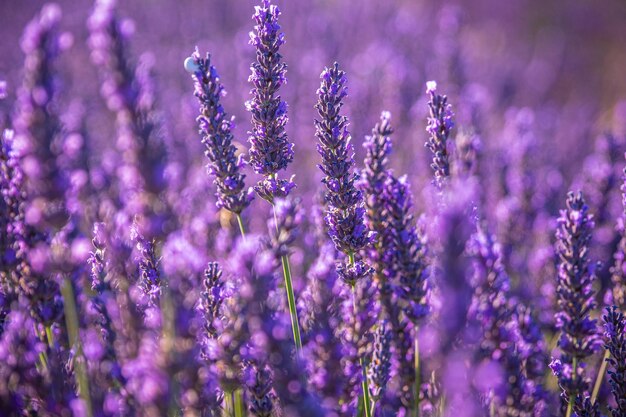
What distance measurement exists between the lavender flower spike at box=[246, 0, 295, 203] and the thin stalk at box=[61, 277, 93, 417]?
76cm

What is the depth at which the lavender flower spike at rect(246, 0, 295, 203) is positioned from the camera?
1979mm

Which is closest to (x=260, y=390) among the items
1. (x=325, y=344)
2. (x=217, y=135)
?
(x=325, y=344)

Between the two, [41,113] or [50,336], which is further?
[50,336]

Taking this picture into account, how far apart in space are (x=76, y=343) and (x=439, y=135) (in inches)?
54.9

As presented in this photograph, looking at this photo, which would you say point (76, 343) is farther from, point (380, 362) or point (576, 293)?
point (576, 293)

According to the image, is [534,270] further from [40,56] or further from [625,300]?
[40,56]

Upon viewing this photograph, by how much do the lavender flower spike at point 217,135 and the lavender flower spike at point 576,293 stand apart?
1072mm

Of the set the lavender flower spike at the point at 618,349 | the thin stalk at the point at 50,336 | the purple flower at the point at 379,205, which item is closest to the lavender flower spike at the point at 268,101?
the purple flower at the point at 379,205

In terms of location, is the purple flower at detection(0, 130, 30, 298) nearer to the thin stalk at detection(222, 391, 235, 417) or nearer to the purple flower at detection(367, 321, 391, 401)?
the thin stalk at detection(222, 391, 235, 417)

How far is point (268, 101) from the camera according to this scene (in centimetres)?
201

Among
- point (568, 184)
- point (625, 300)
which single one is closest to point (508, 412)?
point (625, 300)

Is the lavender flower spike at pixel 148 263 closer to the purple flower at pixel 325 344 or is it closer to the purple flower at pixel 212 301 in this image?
→ the purple flower at pixel 212 301

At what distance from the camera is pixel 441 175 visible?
1.94 metres

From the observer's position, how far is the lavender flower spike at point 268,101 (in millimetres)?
1979
